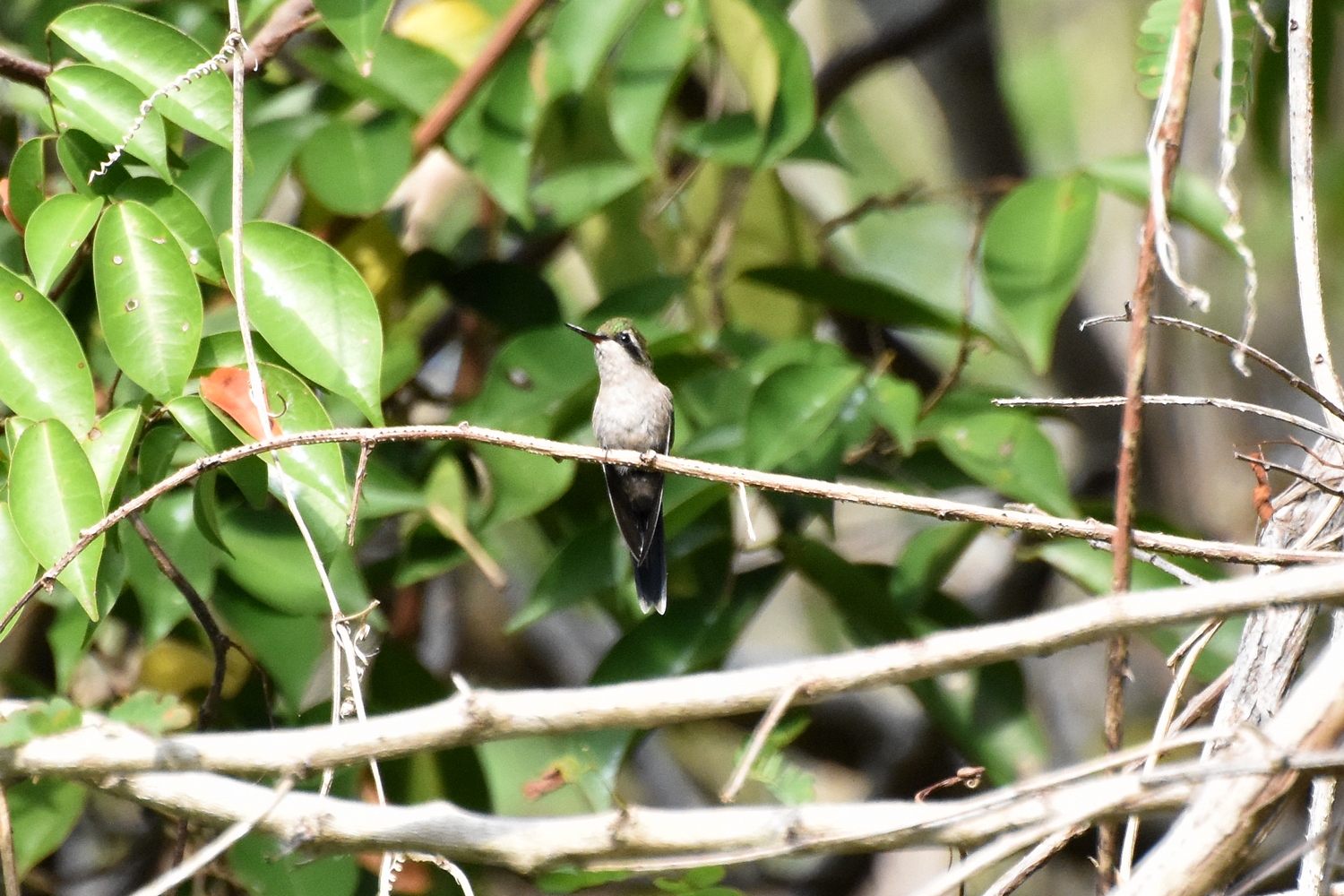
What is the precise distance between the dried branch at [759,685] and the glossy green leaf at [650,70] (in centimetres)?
198

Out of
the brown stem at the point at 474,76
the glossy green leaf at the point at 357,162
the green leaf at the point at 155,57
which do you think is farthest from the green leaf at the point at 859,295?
the green leaf at the point at 155,57

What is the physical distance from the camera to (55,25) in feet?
7.97

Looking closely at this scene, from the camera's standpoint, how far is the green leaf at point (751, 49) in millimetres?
3281

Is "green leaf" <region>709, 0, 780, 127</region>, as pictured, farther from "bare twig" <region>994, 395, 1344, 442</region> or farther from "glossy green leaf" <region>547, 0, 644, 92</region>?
"bare twig" <region>994, 395, 1344, 442</region>

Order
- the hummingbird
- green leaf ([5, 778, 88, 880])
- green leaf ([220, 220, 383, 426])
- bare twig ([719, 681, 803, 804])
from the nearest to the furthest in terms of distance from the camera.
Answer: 1. bare twig ([719, 681, 803, 804])
2. green leaf ([220, 220, 383, 426])
3. green leaf ([5, 778, 88, 880])
4. the hummingbird

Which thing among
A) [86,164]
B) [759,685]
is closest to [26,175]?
[86,164]

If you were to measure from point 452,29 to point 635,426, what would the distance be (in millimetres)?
1404

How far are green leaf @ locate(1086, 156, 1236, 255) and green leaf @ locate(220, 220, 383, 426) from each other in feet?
6.46

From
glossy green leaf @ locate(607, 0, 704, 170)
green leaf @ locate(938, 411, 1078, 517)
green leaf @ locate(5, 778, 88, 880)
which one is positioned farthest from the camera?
glossy green leaf @ locate(607, 0, 704, 170)

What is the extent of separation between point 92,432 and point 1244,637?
6.41ft

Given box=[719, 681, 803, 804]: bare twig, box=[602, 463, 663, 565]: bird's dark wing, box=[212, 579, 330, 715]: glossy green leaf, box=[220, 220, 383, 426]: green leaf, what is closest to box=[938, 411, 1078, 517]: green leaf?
box=[602, 463, 663, 565]: bird's dark wing

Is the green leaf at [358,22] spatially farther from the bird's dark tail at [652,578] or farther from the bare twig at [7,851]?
the bare twig at [7,851]

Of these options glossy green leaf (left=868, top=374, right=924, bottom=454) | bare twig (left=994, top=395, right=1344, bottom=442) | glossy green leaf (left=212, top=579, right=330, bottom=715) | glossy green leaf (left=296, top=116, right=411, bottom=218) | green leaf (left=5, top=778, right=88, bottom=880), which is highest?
glossy green leaf (left=296, top=116, right=411, bottom=218)

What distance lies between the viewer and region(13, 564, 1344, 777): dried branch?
1.40 metres
